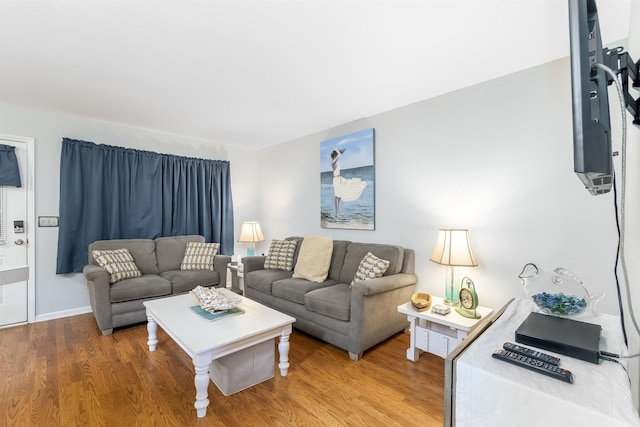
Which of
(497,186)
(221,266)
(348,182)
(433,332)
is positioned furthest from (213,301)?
(497,186)

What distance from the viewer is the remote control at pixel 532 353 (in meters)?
0.82

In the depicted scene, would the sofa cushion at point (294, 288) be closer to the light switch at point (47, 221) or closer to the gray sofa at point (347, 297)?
the gray sofa at point (347, 297)

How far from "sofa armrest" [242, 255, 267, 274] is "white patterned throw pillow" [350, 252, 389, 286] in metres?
1.51

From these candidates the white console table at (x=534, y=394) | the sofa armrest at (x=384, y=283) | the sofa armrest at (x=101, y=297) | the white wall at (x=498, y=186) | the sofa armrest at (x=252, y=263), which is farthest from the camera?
the sofa armrest at (x=252, y=263)

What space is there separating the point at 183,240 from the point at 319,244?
6.54 ft

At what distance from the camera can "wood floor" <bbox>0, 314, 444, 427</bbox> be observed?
5.76 feet

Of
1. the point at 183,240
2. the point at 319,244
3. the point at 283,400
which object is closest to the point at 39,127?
the point at 183,240

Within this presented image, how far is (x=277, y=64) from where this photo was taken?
228 cm

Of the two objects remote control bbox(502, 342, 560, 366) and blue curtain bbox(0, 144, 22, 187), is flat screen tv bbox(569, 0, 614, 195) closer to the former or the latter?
remote control bbox(502, 342, 560, 366)

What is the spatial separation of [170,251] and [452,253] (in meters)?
3.44

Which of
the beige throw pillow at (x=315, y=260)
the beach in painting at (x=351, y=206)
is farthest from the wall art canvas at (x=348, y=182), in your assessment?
the beige throw pillow at (x=315, y=260)

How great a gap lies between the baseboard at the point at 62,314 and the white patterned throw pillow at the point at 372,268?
11.0 ft

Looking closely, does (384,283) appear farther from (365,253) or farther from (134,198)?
(134,198)

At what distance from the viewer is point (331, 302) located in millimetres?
2580
